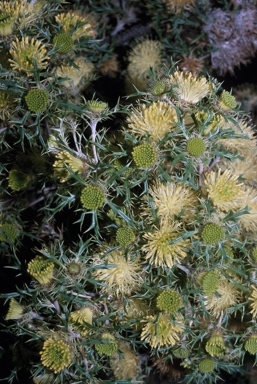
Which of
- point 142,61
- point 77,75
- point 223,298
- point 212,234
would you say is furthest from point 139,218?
point 142,61

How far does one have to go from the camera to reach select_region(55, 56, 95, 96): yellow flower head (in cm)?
146

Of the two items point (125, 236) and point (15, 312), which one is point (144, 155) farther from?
point (15, 312)

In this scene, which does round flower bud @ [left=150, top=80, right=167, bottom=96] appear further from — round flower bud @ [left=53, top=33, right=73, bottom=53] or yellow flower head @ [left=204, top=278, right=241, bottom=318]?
yellow flower head @ [left=204, top=278, right=241, bottom=318]

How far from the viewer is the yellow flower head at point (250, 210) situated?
120 cm

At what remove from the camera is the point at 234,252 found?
1271 millimetres

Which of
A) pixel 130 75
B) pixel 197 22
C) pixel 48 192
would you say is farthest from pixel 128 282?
pixel 197 22

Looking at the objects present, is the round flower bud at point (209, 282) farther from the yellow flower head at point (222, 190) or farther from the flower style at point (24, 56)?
the flower style at point (24, 56)

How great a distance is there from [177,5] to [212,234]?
986 mm

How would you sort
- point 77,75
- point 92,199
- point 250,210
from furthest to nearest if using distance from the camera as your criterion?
point 77,75 → point 250,210 → point 92,199

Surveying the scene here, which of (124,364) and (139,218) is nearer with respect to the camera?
(139,218)

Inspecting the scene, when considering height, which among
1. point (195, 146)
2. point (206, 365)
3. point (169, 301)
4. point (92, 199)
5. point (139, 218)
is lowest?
point (206, 365)

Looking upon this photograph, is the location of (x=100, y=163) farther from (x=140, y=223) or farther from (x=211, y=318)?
(x=211, y=318)

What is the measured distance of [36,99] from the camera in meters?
1.13

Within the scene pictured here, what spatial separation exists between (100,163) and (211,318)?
552 mm
